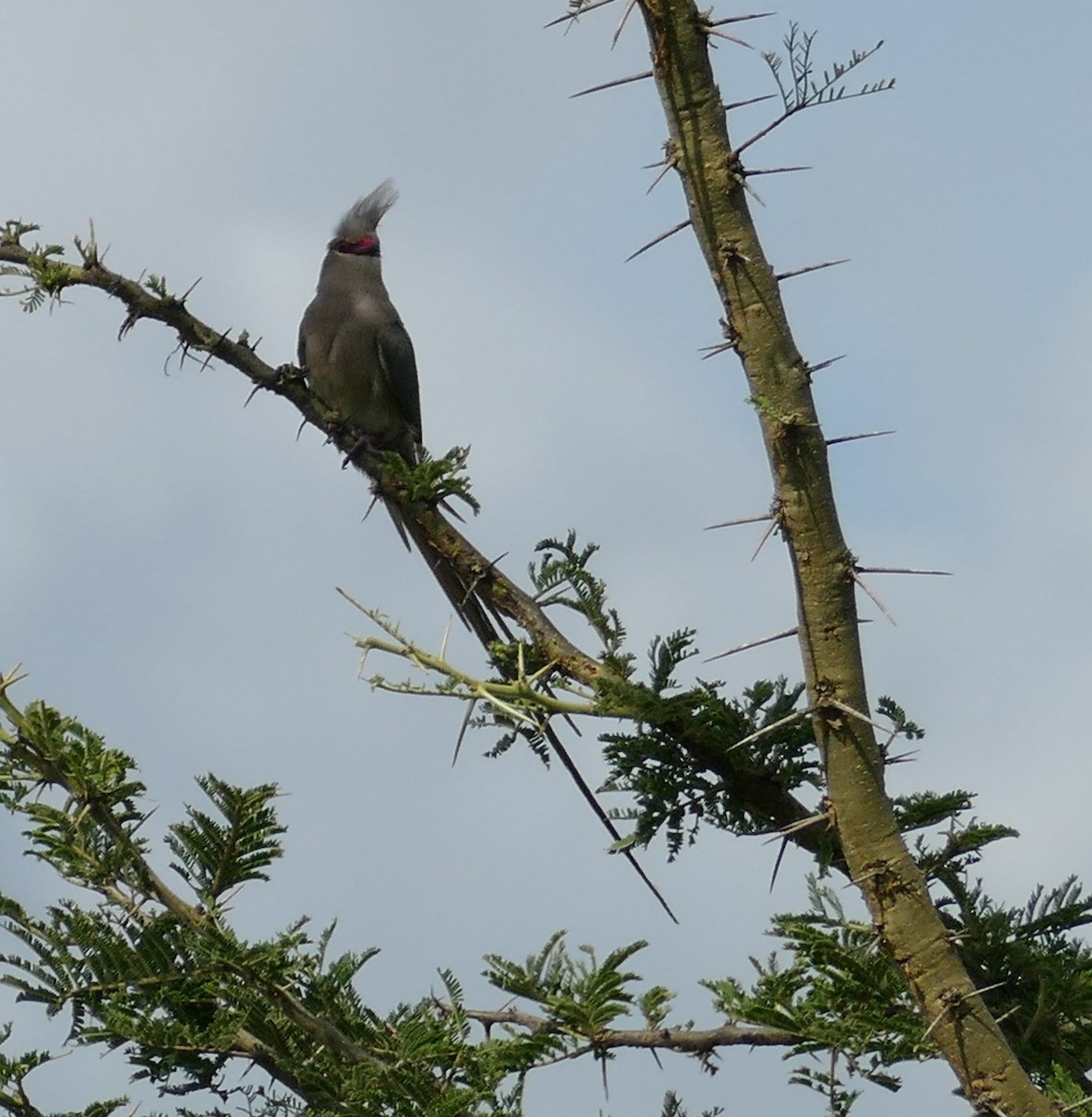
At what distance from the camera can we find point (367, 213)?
8156 millimetres

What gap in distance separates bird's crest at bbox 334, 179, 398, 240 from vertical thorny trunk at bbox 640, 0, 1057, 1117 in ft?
16.8

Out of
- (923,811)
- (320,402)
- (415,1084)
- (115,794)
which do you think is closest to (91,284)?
(320,402)

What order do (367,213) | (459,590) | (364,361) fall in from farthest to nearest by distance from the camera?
(367,213)
(364,361)
(459,590)

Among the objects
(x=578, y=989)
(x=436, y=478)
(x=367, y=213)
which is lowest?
(x=578, y=989)

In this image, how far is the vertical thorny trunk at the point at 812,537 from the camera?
316 centimetres

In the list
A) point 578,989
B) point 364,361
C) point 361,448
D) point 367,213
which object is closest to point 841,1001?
point 578,989

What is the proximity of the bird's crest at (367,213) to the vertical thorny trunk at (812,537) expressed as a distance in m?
5.11

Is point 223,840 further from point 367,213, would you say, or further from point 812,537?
point 367,213

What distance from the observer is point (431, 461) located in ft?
13.9

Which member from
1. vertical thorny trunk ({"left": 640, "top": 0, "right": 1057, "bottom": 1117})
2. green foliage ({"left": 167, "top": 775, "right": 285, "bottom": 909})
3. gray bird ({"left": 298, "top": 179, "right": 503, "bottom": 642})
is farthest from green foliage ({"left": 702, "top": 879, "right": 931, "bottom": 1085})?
gray bird ({"left": 298, "top": 179, "right": 503, "bottom": 642})

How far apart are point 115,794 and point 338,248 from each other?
17.3ft

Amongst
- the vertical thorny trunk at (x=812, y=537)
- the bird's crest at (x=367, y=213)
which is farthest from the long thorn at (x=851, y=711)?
the bird's crest at (x=367, y=213)

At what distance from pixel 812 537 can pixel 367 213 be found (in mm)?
5551

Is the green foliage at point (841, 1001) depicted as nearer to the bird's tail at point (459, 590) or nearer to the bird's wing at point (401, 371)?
the bird's tail at point (459, 590)
